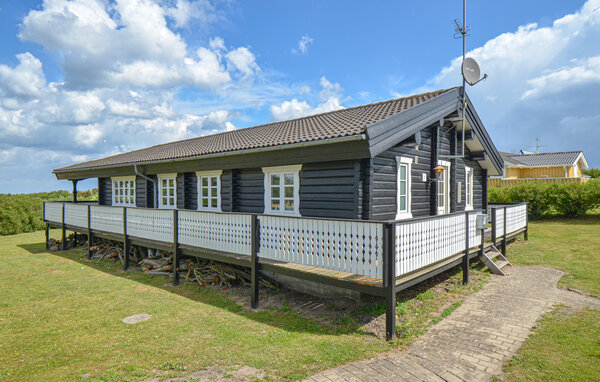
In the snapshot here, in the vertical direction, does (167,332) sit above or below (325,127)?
below

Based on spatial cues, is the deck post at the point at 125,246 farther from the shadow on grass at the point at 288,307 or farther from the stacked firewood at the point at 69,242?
the stacked firewood at the point at 69,242

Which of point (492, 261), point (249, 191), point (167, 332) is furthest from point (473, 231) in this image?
point (167, 332)

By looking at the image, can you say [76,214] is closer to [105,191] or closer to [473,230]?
[105,191]

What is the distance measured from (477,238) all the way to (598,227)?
12748mm

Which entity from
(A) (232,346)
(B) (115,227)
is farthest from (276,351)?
(B) (115,227)

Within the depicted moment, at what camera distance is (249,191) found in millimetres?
10266

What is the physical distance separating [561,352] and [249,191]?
7.97 meters

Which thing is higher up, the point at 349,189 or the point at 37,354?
the point at 349,189

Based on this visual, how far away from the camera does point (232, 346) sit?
5.12 meters

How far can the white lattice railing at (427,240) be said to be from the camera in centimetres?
553

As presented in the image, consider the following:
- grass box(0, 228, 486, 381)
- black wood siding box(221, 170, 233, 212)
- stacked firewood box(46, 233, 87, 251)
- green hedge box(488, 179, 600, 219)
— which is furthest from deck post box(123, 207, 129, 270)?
green hedge box(488, 179, 600, 219)

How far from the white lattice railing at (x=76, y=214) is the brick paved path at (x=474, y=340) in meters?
13.0

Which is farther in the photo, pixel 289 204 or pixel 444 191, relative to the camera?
pixel 444 191

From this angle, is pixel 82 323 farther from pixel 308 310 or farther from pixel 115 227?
pixel 115 227
